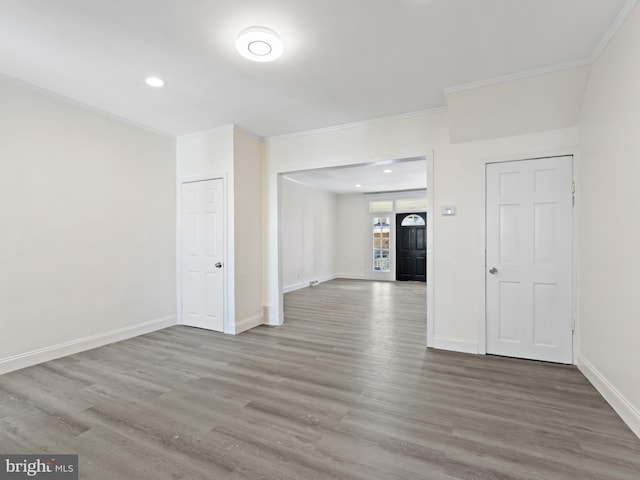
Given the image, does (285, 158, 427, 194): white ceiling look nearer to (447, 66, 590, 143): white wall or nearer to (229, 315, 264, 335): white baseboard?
(447, 66, 590, 143): white wall

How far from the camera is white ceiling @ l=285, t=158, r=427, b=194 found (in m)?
6.29

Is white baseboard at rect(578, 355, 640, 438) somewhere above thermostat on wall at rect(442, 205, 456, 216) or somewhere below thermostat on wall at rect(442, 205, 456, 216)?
below

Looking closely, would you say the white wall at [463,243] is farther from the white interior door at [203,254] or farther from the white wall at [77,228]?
the white wall at [77,228]

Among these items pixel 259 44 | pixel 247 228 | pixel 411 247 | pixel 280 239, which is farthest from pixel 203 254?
pixel 411 247

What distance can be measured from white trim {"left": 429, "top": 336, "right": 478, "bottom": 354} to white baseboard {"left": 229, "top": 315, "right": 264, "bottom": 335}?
2.45 meters

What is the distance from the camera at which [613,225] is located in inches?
92.3

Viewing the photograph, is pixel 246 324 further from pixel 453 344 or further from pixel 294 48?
pixel 294 48

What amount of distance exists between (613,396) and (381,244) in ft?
23.7

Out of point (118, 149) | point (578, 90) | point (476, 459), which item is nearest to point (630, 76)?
point (578, 90)

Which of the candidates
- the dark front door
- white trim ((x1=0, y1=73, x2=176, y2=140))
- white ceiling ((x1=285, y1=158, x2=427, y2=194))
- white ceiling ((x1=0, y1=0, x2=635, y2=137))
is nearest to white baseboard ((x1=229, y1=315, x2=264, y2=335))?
white ceiling ((x1=285, y1=158, x2=427, y2=194))

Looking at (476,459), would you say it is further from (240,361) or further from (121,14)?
(121,14)

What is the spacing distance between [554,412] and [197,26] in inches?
152

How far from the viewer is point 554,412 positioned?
2283 mm

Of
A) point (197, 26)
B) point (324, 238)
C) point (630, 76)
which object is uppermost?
point (197, 26)
